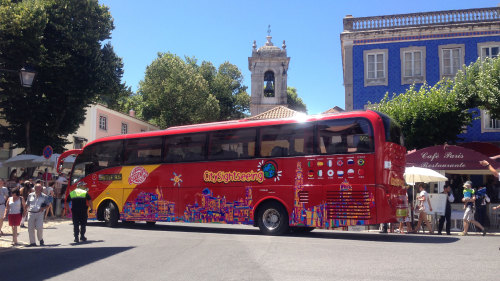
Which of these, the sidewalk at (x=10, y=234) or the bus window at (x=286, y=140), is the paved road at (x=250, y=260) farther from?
the bus window at (x=286, y=140)

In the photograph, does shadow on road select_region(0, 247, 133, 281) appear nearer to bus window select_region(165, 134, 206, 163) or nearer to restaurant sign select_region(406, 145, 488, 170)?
bus window select_region(165, 134, 206, 163)

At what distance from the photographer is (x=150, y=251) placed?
10398 mm

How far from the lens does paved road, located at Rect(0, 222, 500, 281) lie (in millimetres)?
7574

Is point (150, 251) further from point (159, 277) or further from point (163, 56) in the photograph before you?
point (163, 56)

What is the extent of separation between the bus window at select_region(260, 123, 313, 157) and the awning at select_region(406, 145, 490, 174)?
703cm

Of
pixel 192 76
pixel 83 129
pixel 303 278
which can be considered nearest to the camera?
pixel 303 278

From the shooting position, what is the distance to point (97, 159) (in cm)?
1783

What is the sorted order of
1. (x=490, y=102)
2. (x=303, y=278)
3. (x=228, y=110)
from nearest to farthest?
(x=303, y=278) < (x=490, y=102) < (x=228, y=110)

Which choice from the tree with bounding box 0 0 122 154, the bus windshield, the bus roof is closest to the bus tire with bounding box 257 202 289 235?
the bus roof

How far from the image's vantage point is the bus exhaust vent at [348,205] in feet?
40.6

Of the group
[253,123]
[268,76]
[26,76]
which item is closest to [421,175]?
[253,123]

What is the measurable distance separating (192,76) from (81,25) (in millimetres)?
25695

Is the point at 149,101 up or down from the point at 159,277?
up

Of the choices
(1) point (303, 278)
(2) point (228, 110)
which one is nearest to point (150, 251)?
(1) point (303, 278)
